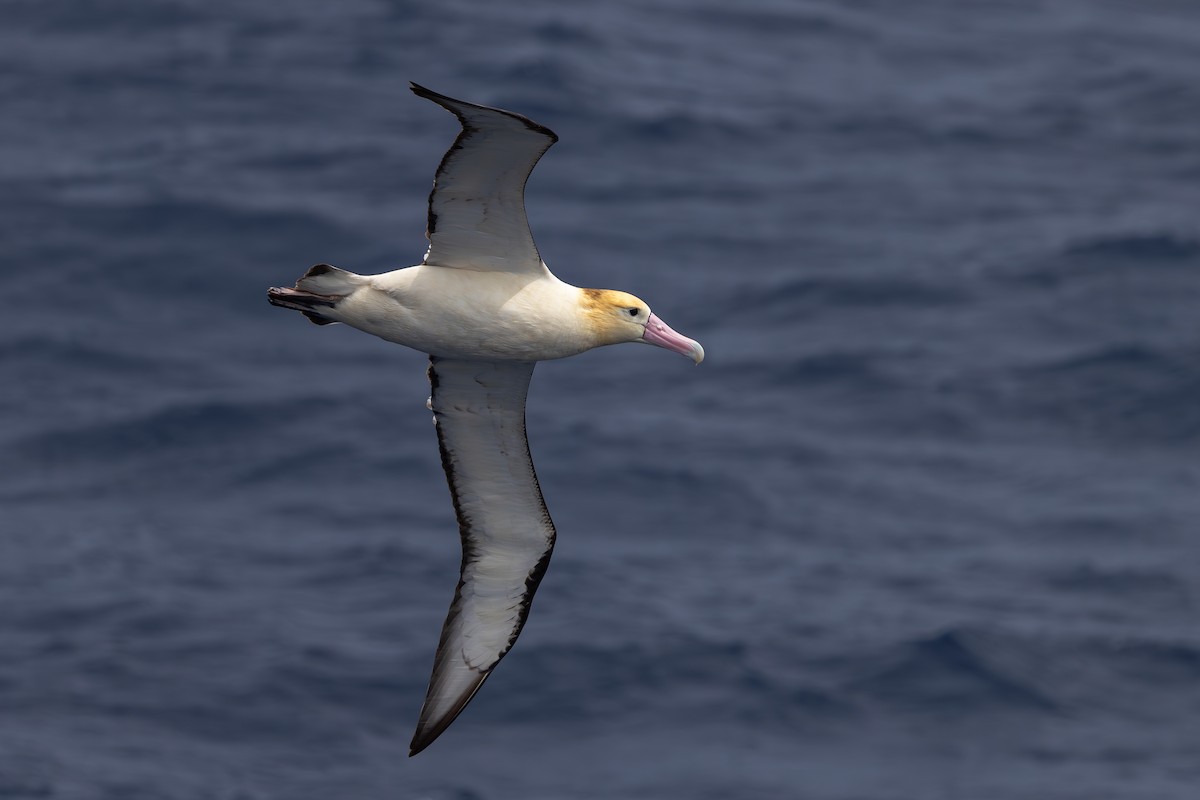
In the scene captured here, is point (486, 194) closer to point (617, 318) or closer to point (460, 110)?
point (460, 110)

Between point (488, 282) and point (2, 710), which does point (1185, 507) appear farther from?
point (488, 282)

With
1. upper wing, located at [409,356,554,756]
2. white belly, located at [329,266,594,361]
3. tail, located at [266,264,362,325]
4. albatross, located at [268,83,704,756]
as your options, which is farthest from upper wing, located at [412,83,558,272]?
upper wing, located at [409,356,554,756]

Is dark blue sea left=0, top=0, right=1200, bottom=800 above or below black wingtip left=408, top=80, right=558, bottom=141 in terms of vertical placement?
below

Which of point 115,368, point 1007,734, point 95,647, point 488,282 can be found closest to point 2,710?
point 95,647

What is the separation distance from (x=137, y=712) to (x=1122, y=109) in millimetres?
22635

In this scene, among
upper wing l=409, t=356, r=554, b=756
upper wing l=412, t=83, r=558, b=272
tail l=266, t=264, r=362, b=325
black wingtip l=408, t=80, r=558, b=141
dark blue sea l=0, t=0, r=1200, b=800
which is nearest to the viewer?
black wingtip l=408, t=80, r=558, b=141

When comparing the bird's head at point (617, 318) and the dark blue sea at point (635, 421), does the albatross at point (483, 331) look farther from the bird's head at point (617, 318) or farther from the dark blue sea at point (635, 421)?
the dark blue sea at point (635, 421)

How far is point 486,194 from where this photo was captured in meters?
12.4

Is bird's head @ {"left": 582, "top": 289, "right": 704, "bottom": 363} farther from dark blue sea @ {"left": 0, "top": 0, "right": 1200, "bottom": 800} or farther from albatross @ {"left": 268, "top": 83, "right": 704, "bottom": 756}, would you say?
dark blue sea @ {"left": 0, "top": 0, "right": 1200, "bottom": 800}

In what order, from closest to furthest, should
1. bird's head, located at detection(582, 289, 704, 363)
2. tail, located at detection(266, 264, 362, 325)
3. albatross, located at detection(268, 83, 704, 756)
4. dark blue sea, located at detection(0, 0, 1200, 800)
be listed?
albatross, located at detection(268, 83, 704, 756) < tail, located at detection(266, 264, 362, 325) < bird's head, located at detection(582, 289, 704, 363) < dark blue sea, located at detection(0, 0, 1200, 800)

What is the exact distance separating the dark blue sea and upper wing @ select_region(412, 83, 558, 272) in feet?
37.4

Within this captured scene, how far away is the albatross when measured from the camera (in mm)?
12297

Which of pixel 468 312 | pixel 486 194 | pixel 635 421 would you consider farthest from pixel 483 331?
pixel 635 421

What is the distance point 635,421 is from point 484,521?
14784 millimetres
